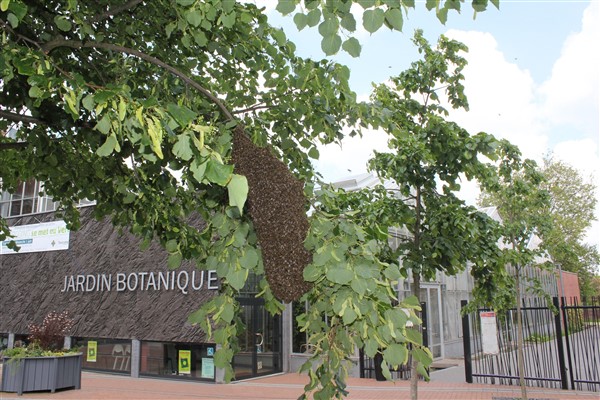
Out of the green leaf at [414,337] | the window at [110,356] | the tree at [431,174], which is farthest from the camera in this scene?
the window at [110,356]

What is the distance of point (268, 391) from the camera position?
1105 cm

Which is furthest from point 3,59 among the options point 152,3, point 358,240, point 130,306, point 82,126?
point 130,306

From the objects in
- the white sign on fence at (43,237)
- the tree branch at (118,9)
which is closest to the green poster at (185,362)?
the white sign on fence at (43,237)

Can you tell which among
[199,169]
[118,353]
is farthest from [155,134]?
[118,353]

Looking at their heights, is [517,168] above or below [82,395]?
above

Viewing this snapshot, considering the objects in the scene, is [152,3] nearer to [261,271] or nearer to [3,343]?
[261,271]

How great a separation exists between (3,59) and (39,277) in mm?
17191

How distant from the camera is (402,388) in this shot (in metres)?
11.2

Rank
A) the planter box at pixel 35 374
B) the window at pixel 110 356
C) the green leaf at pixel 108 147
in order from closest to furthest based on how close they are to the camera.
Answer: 1. the green leaf at pixel 108 147
2. the planter box at pixel 35 374
3. the window at pixel 110 356

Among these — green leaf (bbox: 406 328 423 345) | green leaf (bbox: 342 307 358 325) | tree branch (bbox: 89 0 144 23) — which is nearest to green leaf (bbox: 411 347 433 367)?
green leaf (bbox: 406 328 423 345)

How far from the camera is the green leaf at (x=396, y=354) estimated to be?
6.01 feet

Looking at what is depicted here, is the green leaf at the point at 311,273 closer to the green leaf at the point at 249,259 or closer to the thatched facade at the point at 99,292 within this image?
the green leaf at the point at 249,259

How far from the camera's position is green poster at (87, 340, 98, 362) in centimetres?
1535

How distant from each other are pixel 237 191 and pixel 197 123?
44.5 inches
